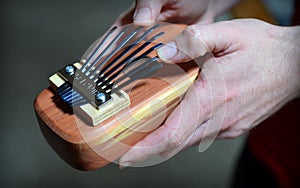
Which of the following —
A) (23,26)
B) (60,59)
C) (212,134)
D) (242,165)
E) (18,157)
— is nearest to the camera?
(212,134)

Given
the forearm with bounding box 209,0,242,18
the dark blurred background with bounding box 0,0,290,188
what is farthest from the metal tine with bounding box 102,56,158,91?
the dark blurred background with bounding box 0,0,290,188

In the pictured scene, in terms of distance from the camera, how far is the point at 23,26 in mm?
1664

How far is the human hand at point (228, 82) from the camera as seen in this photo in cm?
62

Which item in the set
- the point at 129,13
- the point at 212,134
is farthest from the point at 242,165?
the point at 129,13

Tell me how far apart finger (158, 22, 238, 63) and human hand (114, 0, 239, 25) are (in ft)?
0.28

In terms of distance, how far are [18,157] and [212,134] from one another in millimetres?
764

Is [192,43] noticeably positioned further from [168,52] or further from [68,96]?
[68,96]

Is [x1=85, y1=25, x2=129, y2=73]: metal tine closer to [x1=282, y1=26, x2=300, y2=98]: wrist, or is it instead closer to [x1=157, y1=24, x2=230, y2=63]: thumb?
[x1=157, y1=24, x2=230, y2=63]: thumb

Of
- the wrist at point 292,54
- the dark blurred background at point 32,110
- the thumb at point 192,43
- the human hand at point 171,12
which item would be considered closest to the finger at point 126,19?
the human hand at point 171,12

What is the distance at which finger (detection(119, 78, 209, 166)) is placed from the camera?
→ 62cm

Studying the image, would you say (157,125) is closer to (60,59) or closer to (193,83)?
(193,83)

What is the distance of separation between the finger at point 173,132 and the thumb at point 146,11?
0.43 feet

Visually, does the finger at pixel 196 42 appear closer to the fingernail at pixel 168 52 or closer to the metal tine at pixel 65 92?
the fingernail at pixel 168 52

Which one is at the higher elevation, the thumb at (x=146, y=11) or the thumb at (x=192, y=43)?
the thumb at (x=146, y=11)
